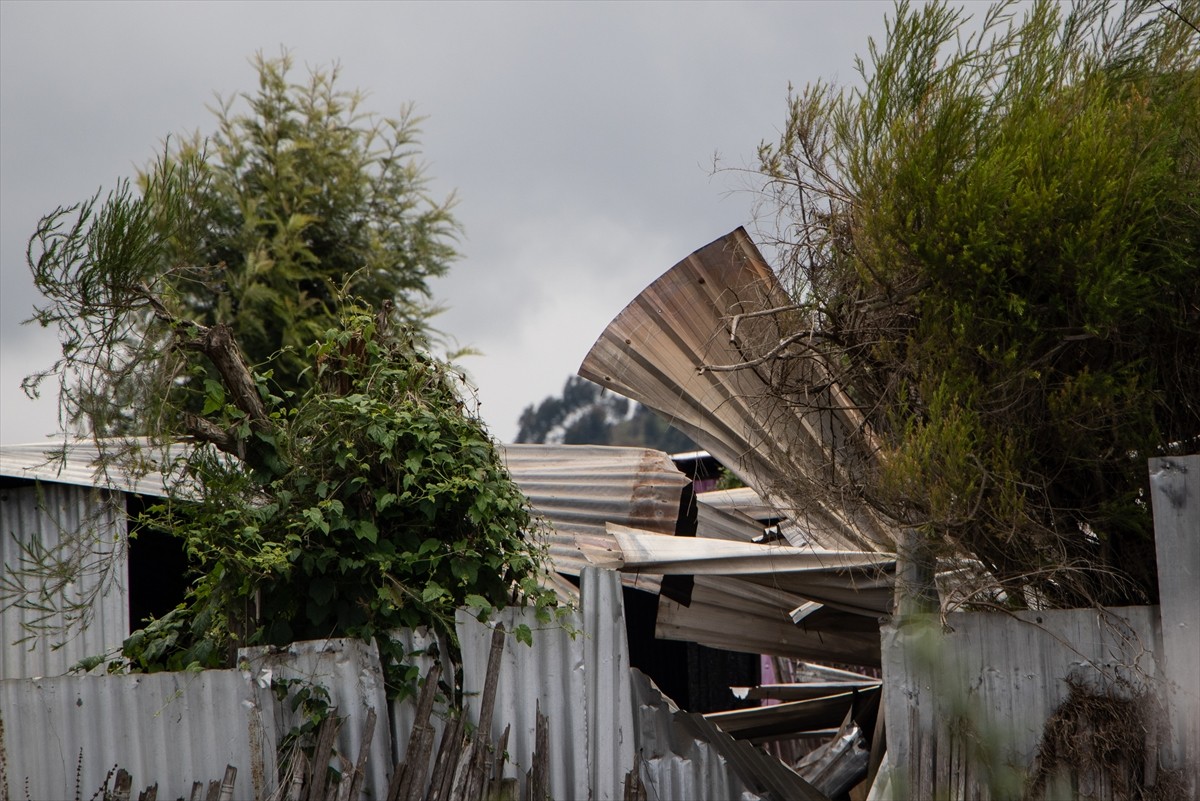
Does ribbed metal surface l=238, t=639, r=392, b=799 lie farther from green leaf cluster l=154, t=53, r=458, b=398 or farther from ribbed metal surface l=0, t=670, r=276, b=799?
green leaf cluster l=154, t=53, r=458, b=398

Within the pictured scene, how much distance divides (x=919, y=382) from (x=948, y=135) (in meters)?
1.10

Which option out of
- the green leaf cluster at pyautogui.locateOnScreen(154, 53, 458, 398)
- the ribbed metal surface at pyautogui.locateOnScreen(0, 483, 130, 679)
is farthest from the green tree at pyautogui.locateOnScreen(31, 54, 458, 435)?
the ribbed metal surface at pyautogui.locateOnScreen(0, 483, 130, 679)

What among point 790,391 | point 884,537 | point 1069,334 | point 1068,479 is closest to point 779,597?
point 884,537

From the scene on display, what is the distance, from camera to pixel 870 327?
5168mm

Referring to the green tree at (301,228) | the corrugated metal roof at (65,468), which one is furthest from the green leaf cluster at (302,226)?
the corrugated metal roof at (65,468)

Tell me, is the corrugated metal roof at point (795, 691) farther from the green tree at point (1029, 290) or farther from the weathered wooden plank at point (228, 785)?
the weathered wooden plank at point (228, 785)

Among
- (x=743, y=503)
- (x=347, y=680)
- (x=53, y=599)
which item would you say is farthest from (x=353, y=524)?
(x=743, y=503)

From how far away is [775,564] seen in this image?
5621 millimetres

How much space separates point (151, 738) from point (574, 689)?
6.04 feet

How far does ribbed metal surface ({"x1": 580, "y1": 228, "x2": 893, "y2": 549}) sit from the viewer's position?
5695mm

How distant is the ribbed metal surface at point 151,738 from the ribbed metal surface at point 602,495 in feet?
7.71

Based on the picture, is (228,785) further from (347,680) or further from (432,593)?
(432,593)

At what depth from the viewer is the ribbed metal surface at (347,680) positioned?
181 inches

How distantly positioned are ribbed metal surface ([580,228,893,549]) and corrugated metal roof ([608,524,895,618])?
158mm
